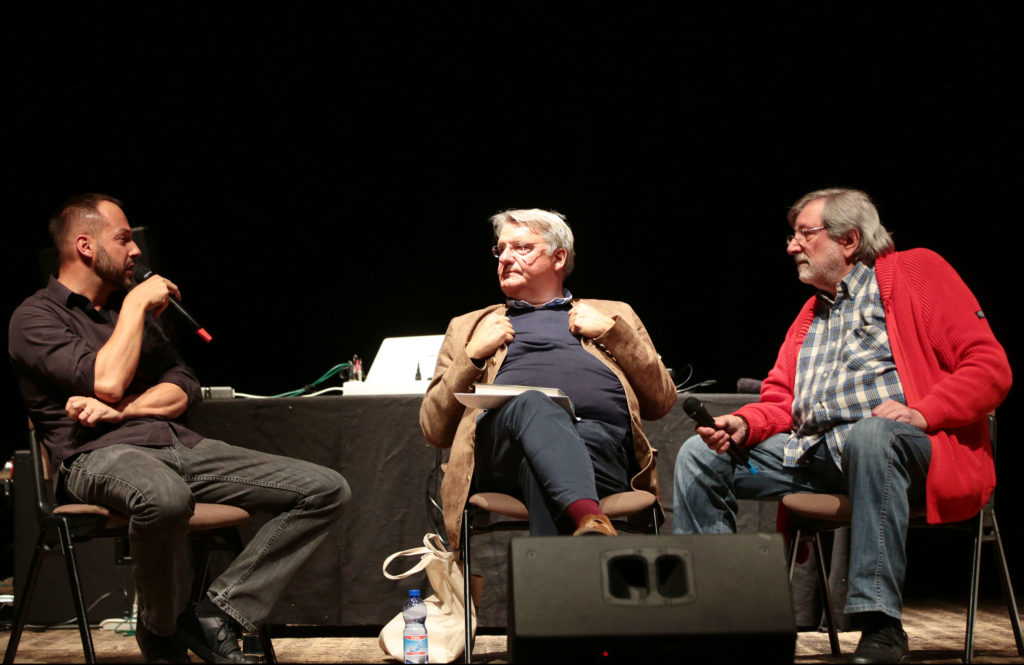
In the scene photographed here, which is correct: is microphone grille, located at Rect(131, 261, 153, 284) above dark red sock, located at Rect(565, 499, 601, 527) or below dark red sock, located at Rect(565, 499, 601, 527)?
above

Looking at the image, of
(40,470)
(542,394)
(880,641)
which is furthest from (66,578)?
(880,641)

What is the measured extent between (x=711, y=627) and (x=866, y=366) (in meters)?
0.99

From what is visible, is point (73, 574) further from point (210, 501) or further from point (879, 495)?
point (879, 495)

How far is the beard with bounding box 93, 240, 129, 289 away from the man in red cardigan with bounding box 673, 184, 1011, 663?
63.7 inches

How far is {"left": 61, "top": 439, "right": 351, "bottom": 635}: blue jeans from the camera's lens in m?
1.91

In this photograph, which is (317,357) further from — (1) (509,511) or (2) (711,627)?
(2) (711,627)

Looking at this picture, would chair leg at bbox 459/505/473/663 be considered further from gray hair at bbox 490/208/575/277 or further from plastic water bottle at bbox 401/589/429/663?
gray hair at bbox 490/208/575/277

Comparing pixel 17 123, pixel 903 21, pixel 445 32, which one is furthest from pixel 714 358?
pixel 17 123

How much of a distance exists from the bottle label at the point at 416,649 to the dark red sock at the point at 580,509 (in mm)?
760

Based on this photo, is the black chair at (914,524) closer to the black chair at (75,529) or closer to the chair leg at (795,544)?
the chair leg at (795,544)

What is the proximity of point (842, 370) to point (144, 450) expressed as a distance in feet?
5.74

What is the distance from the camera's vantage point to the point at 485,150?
13.4 feet

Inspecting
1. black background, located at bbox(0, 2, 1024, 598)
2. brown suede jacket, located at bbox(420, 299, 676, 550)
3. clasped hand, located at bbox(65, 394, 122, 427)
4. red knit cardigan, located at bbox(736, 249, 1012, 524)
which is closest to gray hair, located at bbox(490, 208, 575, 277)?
brown suede jacket, located at bbox(420, 299, 676, 550)

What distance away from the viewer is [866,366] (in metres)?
2.08
